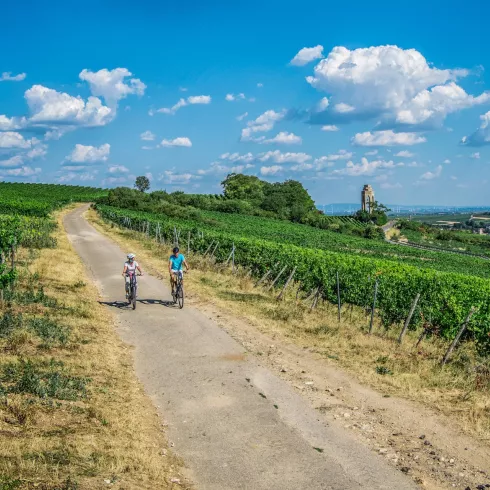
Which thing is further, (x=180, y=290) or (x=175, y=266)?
(x=175, y=266)

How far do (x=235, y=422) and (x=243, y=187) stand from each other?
5158 inches

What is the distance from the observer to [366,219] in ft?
502

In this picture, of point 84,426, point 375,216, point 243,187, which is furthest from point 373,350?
point 375,216

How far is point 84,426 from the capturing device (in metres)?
8.42

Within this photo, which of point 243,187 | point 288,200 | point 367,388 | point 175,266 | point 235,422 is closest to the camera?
point 235,422

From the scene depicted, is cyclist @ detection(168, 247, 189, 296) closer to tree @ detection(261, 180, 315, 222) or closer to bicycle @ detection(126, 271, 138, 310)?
bicycle @ detection(126, 271, 138, 310)

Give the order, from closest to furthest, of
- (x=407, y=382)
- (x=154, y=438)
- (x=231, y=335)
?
1. (x=154, y=438)
2. (x=407, y=382)
3. (x=231, y=335)

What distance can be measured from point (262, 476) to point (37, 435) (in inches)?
134

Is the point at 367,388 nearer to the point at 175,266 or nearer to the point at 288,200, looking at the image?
the point at 175,266

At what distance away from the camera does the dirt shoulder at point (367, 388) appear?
8180 mm

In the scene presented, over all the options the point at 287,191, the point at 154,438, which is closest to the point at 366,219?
the point at 287,191

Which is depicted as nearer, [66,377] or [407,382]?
[66,377]

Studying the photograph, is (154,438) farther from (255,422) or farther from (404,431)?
(404,431)

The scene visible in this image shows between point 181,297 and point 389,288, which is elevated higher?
point 389,288
